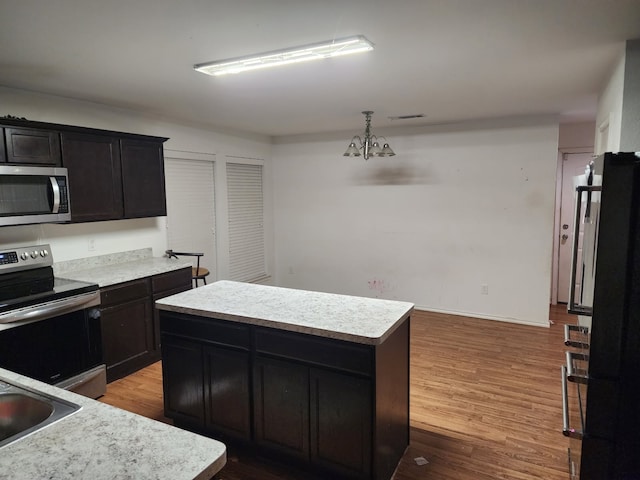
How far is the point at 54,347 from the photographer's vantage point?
2943 mm

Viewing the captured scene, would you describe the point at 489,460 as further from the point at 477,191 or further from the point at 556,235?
the point at 556,235

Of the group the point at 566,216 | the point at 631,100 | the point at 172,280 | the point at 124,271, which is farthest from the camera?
the point at 566,216

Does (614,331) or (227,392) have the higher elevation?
Result: (614,331)

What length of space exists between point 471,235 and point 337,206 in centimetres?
193

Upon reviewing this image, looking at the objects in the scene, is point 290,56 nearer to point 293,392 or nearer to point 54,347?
point 293,392

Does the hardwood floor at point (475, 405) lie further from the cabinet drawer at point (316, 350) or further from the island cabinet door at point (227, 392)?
the cabinet drawer at point (316, 350)

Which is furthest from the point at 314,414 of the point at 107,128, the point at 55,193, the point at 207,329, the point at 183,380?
the point at 107,128

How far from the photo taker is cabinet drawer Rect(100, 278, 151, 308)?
133 inches

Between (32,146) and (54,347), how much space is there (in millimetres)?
1481

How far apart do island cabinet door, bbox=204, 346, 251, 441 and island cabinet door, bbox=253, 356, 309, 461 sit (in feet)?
0.25

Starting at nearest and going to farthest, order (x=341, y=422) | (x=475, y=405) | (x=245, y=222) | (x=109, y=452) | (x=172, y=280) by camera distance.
A: (x=109, y=452)
(x=341, y=422)
(x=475, y=405)
(x=172, y=280)
(x=245, y=222)

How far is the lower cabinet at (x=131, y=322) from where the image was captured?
3.45 meters

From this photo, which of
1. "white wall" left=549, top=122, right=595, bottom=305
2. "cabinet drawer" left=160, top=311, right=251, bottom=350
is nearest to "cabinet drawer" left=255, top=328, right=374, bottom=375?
"cabinet drawer" left=160, top=311, right=251, bottom=350

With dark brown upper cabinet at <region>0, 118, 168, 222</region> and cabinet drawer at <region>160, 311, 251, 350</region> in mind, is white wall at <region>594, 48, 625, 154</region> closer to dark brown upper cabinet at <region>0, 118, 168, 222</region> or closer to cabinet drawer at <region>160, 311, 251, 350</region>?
cabinet drawer at <region>160, 311, 251, 350</region>
